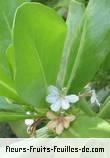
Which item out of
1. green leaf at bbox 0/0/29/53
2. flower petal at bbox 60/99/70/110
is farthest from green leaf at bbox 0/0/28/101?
flower petal at bbox 60/99/70/110

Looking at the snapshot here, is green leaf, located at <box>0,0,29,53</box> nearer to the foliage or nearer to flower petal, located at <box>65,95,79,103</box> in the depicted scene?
the foliage

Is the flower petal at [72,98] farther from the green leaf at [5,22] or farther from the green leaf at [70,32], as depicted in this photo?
the green leaf at [5,22]

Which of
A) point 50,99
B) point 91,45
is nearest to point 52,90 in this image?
point 50,99

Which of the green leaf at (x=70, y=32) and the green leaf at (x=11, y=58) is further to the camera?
the green leaf at (x=70, y=32)

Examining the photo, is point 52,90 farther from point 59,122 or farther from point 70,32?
point 70,32

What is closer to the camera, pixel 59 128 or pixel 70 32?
pixel 59 128

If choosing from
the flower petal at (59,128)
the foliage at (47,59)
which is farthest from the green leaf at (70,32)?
the flower petal at (59,128)
